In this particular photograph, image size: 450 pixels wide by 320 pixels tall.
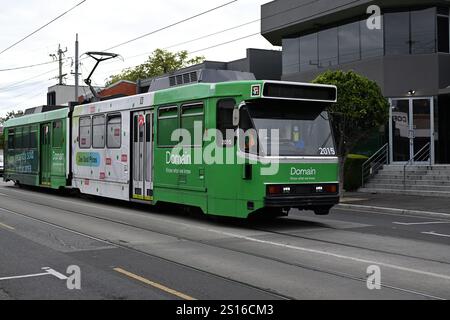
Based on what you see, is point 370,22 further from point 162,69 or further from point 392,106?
point 162,69

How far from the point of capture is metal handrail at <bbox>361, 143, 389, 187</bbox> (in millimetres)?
24109

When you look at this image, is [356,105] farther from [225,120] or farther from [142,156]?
[225,120]

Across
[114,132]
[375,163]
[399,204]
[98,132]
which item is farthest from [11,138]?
[399,204]

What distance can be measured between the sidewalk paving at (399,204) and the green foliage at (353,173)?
1.44m

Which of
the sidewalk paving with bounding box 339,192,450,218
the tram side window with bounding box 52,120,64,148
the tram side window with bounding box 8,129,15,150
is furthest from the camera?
the tram side window with bounding box 8,129,15,150

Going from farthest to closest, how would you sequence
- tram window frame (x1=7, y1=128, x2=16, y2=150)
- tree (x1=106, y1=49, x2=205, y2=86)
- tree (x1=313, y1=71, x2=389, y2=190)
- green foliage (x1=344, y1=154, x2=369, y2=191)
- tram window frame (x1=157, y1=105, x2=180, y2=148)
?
1. tree (x1=106, y1=49, x2=205, y2=86)
2. tram window frame (x1=7, y1=128, x2=16, y2=150)
3. green foliage (x1=344, y1=154, x2=369, y2=191)
4. tree (x1=313, y1=71, x2=389, y2=190)
5. tram window frame (x1=157, y1=105, x2=180, y2=148)

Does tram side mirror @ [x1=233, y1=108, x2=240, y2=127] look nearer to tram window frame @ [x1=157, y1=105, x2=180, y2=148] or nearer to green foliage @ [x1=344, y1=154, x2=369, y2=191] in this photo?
tram window frame @ [x1=157, y1=105, x2=180, y2=148]

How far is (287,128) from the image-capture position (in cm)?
1183

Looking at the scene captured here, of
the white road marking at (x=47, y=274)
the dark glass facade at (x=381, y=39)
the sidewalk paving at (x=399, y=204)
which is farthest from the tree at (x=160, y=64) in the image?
the white road marking at (x=47, y=274)

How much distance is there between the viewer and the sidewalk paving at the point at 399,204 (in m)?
16.2

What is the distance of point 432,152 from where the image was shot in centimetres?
2466

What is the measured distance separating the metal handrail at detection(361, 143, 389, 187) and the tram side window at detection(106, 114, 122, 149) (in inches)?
454

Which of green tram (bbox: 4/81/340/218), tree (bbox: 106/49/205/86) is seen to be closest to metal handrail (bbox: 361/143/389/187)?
green tram (bbox: 4/81/340/218)

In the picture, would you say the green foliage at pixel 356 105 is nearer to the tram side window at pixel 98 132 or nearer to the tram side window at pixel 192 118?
the tram side window at pixel 192 118
